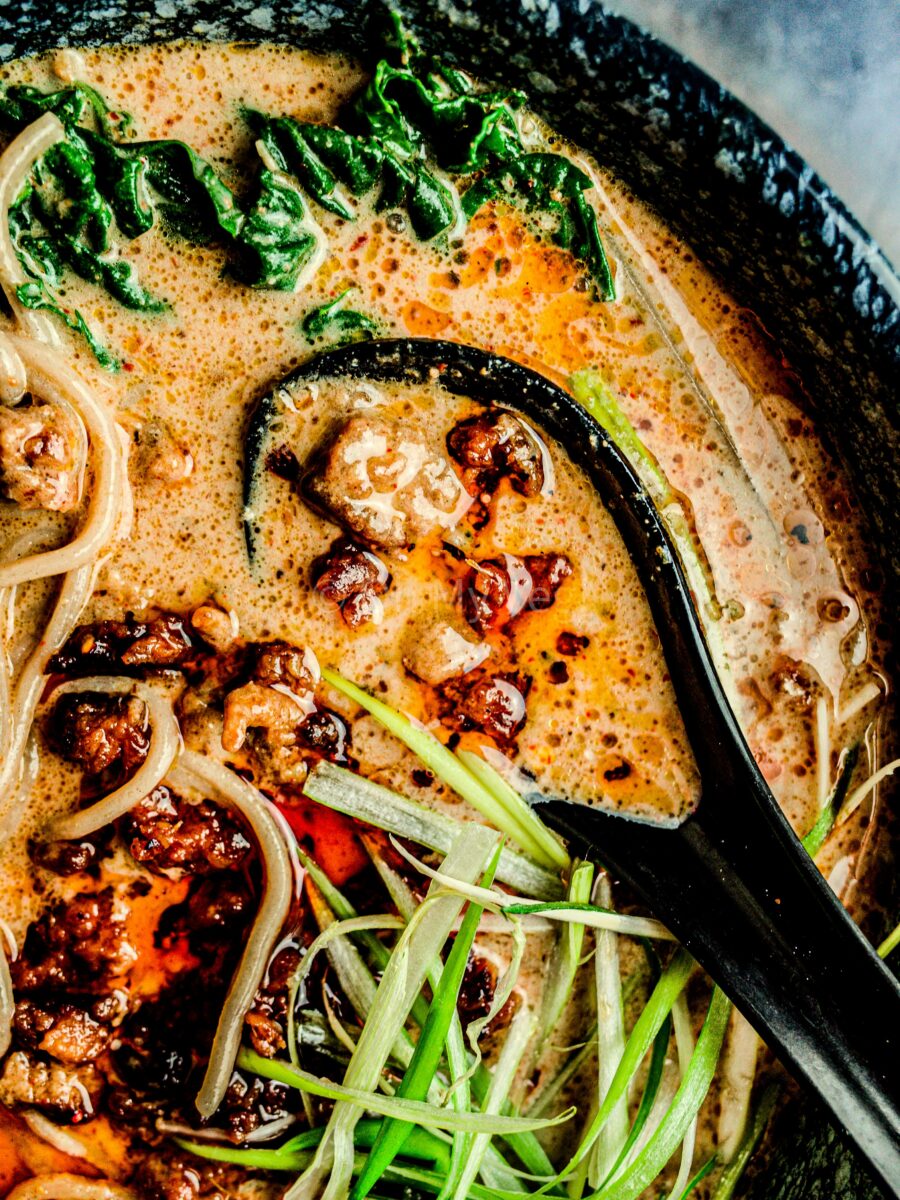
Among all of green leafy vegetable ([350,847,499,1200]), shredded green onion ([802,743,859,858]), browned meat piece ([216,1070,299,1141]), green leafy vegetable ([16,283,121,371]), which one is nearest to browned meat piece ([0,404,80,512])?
green leafy vegetable ([16,283,121,371])

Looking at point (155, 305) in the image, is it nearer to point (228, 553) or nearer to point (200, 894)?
point (228, 553)

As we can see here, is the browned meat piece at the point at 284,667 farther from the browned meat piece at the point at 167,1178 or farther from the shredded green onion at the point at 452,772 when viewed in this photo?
the browned meat piece at the point at 167,1178

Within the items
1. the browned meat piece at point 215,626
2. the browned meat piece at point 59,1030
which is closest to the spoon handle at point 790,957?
the browned meat piece at point 215,626

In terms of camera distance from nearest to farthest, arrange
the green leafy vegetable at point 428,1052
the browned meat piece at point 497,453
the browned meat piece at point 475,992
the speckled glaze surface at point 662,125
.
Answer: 1. the speckled glaze surface at point 662,125
2. the green leafy vegetable at point 428,1052
3. the browned meat piece at point 497,453
4. the browned meat piece at point 475,992

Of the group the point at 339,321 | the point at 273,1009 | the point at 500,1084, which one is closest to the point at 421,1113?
the point at 500,1084

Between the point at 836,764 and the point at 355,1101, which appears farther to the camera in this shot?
the point at 836,764

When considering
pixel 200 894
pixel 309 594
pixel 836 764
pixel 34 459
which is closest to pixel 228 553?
pixel 309 594

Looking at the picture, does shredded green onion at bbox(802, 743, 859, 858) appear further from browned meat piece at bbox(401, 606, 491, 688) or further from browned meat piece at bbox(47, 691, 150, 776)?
browned meat piece at bbox(47, 691, 150, 776)
